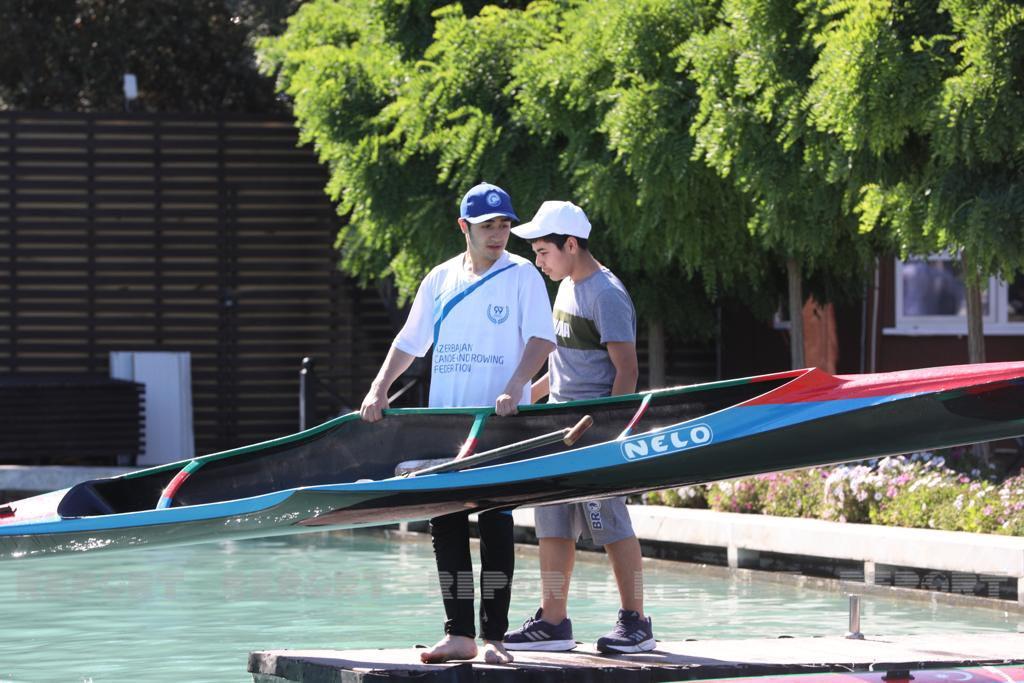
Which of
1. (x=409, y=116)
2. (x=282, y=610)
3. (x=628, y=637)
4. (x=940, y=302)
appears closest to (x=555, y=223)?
(x=628, y=637)

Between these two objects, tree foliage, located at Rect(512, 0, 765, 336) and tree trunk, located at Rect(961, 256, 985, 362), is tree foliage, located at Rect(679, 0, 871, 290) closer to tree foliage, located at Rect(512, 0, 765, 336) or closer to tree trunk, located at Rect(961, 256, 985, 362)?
tree foliage, located at Rect(512, 0, 765, 336)

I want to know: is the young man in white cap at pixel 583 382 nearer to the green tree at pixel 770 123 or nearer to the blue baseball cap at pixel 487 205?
the blue baseball cap at pixel 487 205

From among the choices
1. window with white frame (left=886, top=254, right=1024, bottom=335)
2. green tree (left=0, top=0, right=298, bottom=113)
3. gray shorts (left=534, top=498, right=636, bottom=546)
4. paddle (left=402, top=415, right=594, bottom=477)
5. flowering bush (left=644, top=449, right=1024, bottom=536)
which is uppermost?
green tree (left=0, top=0, right=298, bottom=113)

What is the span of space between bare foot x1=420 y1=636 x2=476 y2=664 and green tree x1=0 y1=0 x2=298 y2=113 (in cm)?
2400

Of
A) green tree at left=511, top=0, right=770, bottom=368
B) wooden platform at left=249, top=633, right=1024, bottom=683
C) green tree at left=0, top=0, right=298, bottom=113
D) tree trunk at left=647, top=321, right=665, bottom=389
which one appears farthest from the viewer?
green tree at left=0, top=0, right=298, bottom=113

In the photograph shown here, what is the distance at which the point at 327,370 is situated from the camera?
909 inches

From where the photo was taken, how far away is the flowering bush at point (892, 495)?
1227 cm

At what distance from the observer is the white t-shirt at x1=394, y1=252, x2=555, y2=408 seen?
7434 mm

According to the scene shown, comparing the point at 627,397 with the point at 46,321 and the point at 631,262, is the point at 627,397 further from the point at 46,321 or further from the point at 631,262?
the point at 46,321

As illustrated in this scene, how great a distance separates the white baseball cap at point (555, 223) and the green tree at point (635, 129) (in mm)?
7262

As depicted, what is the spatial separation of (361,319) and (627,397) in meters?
15.9

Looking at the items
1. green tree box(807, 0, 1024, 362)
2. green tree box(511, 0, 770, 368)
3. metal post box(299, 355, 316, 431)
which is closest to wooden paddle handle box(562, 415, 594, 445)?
green tree box(807, 0, 1024, 362)

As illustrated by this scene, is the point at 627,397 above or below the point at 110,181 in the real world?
below

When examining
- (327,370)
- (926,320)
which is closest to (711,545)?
(926,320)
